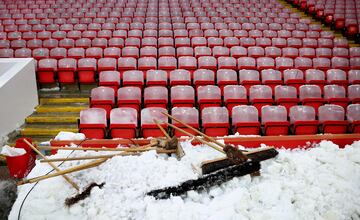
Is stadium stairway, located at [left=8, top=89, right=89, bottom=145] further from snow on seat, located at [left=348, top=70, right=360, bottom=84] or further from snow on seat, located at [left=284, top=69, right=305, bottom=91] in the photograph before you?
snow on seat, located at [left=348, top=70, right=360, bottom=84]

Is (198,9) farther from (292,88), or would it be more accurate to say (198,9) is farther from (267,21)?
(292,88)

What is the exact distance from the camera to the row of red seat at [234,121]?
4.02m

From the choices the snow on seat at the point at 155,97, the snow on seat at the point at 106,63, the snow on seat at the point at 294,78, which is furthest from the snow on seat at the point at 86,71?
the snow on seat at the point at 294,78

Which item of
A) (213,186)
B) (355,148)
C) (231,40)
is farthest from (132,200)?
(231,40)

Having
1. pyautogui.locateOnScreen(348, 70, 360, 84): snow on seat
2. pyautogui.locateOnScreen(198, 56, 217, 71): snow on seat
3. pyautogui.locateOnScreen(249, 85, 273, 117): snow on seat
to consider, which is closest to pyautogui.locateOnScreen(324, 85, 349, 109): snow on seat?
pyautogui.locateOnScreen(348, 70, 360, 84): snow on seat

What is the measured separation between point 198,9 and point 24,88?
5.60 m

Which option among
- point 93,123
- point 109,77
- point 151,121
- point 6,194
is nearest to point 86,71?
point 109,77

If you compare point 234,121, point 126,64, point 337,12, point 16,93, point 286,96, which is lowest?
point 234,121

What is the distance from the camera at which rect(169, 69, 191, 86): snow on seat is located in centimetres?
516

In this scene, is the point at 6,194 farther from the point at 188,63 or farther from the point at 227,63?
the point at 227,63

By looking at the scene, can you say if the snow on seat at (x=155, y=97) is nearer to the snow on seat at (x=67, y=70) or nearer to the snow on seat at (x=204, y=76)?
the snow on seat at (x=204, y=76)

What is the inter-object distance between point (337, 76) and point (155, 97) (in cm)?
346

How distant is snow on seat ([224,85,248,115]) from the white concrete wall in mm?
3181

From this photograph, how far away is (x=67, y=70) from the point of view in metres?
5.57
